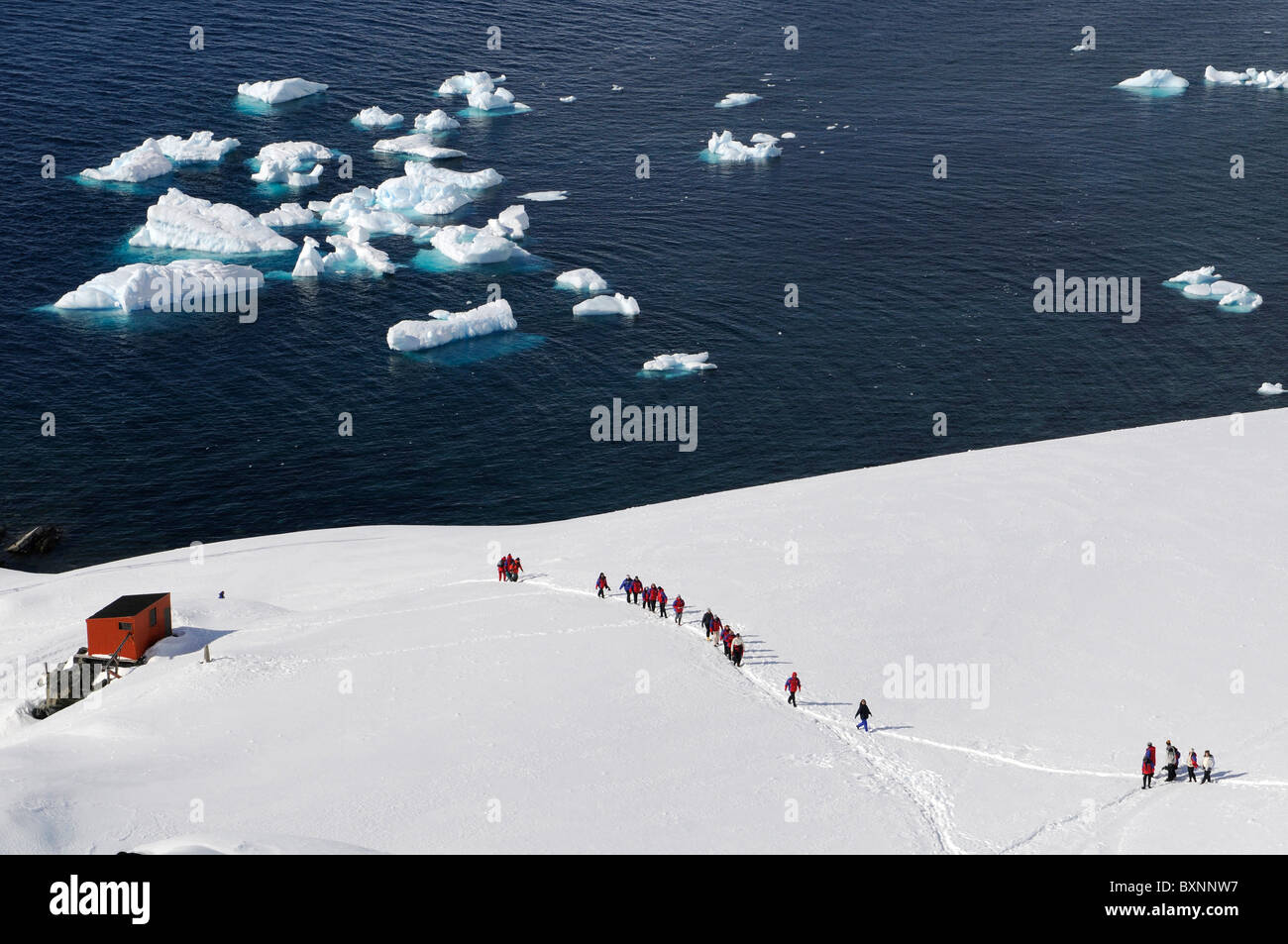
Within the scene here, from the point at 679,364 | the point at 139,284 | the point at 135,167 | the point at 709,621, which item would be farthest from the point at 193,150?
the point at 709,621

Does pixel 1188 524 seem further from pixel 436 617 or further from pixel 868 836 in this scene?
pixel 436 617

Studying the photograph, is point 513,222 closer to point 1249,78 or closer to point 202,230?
point 202,230

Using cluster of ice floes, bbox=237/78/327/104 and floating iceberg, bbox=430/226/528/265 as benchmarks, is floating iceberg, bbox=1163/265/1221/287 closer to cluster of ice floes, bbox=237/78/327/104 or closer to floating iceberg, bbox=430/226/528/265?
floating iceberg, bbox=430/226/528/265

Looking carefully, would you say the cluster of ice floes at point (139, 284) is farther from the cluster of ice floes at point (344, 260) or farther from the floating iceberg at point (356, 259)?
the floating iceberg at point (356, 259)

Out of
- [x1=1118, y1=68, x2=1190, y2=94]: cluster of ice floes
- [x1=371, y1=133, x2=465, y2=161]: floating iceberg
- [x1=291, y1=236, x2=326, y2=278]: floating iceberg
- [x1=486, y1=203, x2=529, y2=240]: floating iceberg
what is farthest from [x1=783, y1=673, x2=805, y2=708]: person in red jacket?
[x1=1118, y1=68, x2=1190, y2=94]: cluster of ice floes

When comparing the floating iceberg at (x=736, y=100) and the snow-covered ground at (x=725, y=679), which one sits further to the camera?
the floating iceberg at (x=736, y=100)

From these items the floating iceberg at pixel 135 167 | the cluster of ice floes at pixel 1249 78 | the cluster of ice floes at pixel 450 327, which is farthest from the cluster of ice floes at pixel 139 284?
the cluster of ice floes at pixel 1249 78

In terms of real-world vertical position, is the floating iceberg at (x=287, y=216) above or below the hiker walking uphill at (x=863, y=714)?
above
